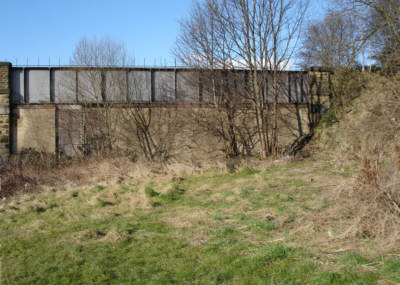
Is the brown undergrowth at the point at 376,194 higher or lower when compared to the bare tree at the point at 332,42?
lower

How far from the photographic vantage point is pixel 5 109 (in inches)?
560

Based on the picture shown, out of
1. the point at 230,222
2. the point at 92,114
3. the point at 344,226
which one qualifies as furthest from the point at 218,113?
the point at 344,226

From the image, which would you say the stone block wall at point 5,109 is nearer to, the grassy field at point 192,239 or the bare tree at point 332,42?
the grassy field at point 192,239

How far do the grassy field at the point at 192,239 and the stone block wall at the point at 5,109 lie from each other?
614 centimetres

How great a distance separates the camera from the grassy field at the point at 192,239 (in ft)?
12.8

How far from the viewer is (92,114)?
49.5 feet

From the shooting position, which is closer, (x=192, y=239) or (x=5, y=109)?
(x=192, y=239)

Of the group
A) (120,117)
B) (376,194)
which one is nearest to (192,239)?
(376,194)

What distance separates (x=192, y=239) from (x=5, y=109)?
12.0m

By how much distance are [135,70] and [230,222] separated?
10.9 meters

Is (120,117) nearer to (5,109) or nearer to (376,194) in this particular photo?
(5,109)

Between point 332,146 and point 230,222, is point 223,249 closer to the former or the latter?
point 230,222

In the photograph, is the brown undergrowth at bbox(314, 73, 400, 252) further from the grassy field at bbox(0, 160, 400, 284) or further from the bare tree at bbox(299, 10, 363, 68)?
the bare tree at bbox(299, 10, 363, 68)

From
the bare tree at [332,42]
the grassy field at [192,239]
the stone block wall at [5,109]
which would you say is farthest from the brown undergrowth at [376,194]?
the stone block wall at [5,109]
